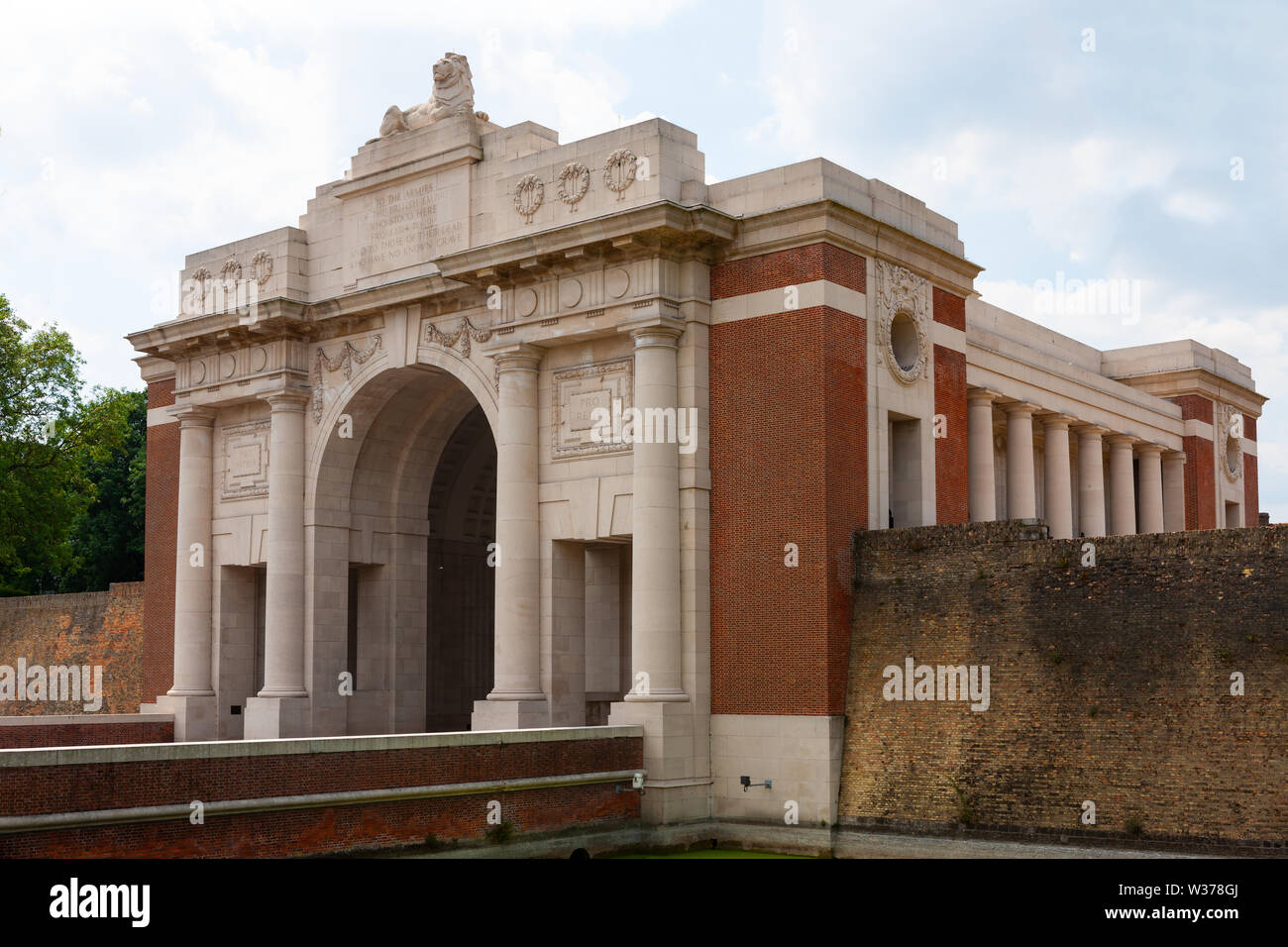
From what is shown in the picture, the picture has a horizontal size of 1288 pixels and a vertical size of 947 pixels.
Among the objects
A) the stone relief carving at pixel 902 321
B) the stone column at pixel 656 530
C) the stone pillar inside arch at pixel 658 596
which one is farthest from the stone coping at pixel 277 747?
the stone relief carving at pixel 902 321

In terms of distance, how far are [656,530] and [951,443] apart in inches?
275

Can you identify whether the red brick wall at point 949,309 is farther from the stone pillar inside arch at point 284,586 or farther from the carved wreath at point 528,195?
the stone pillar inside arch at point 284,586

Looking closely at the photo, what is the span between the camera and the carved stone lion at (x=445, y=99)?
32.3 m

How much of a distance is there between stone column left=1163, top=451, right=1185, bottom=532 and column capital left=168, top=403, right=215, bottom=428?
28.7 m

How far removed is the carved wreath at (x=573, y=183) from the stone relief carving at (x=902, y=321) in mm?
5907

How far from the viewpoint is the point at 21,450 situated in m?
48.0

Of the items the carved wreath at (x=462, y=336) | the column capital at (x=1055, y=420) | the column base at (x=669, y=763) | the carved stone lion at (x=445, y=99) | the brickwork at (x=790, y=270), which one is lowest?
the column base at (x=669, y=763)

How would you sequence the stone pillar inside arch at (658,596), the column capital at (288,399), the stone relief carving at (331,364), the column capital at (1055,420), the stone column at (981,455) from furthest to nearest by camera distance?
the column capital at (1055,420)
the stone column at (981,455)
the column capital at (288,399)
the stone relief carving at (331,364)
the stone pillar inside arch at (658,596)

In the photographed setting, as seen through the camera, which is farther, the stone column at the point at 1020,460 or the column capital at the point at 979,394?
the stone column at the point at 1020,460

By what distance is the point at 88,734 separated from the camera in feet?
101

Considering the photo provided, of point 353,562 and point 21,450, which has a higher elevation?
point 21,450
